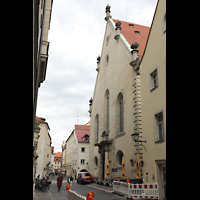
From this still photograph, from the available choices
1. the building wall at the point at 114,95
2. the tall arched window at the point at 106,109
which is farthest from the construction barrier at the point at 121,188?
the tall arched window at the point at 106,109

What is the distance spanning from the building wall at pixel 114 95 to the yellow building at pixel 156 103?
17.2 feet

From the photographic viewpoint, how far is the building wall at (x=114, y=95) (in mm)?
20484

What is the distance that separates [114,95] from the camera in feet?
84.8

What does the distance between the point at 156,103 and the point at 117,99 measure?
12.0 metres

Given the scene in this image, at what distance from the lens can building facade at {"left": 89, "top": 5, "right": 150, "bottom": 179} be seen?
64.9 ft

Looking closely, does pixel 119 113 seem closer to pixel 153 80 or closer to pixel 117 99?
pixel 117 99

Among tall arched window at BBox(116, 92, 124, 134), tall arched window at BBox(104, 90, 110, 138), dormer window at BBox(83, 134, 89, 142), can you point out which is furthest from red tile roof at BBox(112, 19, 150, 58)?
dormer window at BBox(83, 134, 89, 142)

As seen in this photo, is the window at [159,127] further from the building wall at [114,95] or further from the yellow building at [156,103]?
the building wall at [114,95]

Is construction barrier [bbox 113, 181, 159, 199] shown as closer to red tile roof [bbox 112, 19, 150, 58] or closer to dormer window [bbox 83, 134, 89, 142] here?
red tile roof [bbox 112, 19, 150, 58]

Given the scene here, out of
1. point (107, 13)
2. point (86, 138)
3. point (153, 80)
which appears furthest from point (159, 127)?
point (86, 138)
